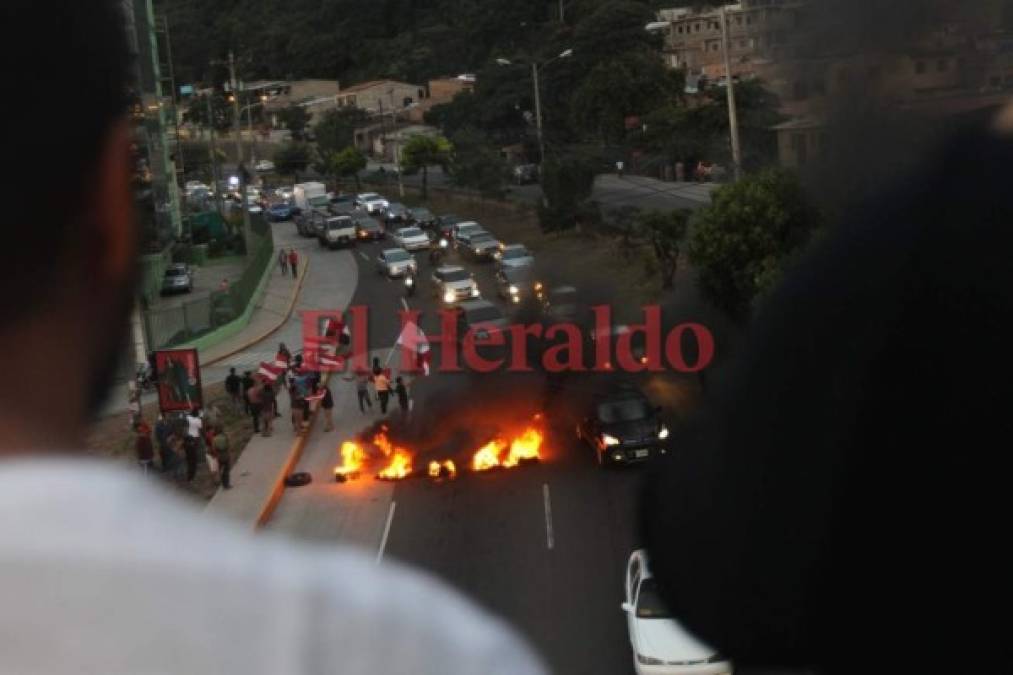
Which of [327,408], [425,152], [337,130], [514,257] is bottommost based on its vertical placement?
[327,408]

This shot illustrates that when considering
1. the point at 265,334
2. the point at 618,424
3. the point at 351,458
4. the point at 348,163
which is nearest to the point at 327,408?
the point at 351,458

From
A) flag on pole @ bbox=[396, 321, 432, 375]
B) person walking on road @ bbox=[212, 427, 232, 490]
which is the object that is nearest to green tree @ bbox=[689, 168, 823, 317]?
person walking on road @ bbox=[212, 427, 232, 490]

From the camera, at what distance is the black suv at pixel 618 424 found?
842cm

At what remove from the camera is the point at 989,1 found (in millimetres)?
1227

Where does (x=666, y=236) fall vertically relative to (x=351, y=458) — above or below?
above

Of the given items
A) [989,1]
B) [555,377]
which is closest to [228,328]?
[555,377]

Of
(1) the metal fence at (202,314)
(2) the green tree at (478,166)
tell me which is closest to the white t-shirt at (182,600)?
(1) the metal fence at (202,314)

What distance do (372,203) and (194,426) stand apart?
65.9 ft

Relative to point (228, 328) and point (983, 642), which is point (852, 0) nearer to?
point (983, 642)

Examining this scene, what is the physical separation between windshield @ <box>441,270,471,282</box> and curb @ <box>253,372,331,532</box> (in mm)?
5487

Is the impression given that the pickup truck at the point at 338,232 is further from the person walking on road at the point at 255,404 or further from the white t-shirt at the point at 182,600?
the white t-shirt at the point at 182,600

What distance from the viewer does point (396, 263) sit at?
20.6 meters

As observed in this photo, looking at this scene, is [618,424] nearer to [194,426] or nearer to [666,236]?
[666,236]

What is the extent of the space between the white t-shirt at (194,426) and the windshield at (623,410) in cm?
321
